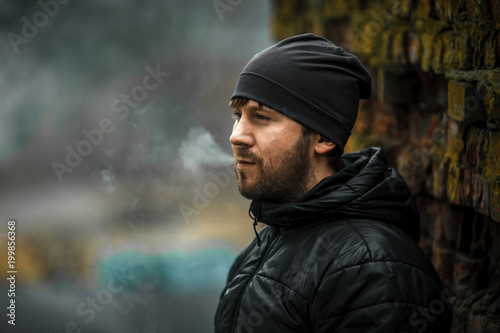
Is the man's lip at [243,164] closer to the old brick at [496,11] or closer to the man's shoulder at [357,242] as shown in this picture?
the man's shoulder at [357,242]

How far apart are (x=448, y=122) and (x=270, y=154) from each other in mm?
1002

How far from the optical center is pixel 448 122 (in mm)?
2551

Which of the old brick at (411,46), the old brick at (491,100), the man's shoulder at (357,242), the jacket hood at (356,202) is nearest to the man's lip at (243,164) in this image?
the jacket hood at (356,202)

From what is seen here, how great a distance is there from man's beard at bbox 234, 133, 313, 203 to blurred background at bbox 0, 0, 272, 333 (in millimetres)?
1984

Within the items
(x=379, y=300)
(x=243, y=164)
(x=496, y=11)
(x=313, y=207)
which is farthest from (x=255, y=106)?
(x=496, y=11)

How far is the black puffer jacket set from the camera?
64.7 inches

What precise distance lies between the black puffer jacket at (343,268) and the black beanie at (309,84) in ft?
0.64

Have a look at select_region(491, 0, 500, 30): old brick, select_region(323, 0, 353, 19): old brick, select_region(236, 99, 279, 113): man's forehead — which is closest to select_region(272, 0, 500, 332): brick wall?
select_region(491, 0, 500, 30): old brick

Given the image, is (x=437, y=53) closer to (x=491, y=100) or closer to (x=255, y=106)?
(x=491, y=100)

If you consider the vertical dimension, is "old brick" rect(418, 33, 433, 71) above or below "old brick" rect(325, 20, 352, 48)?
below

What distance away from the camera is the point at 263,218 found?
2.03m

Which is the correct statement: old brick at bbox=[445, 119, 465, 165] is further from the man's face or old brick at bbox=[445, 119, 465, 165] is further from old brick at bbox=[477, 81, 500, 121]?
the man's face

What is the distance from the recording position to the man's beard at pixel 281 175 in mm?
2016

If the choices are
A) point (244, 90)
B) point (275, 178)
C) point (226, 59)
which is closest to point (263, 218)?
point (275, 178)
